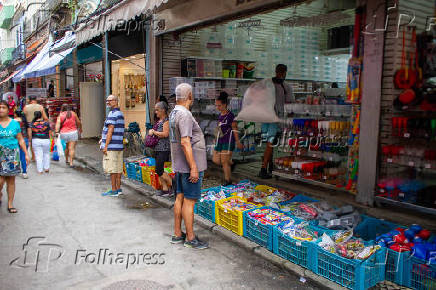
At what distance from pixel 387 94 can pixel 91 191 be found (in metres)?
5.91

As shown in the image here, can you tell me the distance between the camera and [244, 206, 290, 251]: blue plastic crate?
4625 millimetres

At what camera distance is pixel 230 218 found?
5305mm

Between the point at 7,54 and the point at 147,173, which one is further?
the point at 7,54

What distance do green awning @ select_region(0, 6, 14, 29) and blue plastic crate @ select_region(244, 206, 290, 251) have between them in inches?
1702

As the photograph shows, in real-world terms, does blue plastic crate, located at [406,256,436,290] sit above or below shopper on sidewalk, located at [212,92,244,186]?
below

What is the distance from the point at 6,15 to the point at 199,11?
40535 millimetres

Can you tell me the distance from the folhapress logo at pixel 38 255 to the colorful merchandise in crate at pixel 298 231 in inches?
108

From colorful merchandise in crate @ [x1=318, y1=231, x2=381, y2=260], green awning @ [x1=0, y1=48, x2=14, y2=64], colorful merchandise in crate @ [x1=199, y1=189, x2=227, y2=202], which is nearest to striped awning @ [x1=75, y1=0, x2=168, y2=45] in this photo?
colorful merchandise in crate @ [x1=199, y1=189, x2=227, y2=202]

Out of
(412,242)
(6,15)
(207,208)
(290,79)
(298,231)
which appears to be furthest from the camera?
(6,15)

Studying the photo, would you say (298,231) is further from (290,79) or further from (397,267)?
(290,79)

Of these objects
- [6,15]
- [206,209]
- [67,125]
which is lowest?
[206,209]

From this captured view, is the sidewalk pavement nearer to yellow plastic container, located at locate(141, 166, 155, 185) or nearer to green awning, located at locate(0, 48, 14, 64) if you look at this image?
yellow plastic container, located at locate(141, 166, 155, 185)

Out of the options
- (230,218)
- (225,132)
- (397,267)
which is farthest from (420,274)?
(225,132)

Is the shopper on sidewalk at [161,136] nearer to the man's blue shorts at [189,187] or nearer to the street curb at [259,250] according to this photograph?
the street curb at [259,250]
